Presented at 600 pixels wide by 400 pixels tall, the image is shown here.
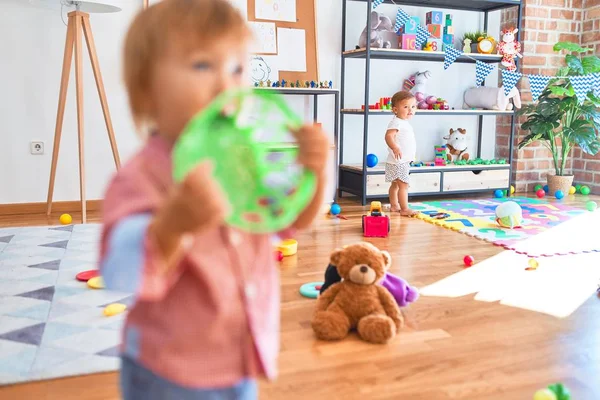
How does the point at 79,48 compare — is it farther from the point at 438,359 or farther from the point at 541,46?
the point at 541,46

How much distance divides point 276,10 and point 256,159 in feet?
11.7

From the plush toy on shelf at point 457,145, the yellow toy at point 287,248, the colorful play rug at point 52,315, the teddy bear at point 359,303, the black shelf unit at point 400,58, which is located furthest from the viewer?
the plush toy on shelf at point 457,145

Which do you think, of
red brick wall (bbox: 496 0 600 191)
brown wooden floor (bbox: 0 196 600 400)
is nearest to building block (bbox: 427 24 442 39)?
red brick wall (bbox: 496 0 600 191)

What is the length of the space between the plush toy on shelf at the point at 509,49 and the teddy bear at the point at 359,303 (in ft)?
10.3

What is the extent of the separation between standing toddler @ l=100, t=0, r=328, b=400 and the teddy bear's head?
105cm

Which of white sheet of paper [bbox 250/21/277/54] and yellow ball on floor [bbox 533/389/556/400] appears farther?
white sheet of paper [bbox 250/21/277/54]

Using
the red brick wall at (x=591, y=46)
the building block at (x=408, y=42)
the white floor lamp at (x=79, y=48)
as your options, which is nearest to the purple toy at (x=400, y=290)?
the white floor lamp at (x=79, y=48)

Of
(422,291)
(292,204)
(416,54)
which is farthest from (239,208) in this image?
(416,54)

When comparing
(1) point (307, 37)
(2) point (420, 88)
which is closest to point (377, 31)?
(1) point (307, 37)

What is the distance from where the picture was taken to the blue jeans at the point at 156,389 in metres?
0.71

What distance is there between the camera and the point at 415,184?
4.18 metres

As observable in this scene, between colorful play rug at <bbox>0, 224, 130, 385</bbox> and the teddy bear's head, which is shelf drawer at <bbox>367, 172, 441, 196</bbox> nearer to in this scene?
colorful play rug at <bbox>0, 224, 130, 385</bbox>

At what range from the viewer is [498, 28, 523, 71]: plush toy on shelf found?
4422mm

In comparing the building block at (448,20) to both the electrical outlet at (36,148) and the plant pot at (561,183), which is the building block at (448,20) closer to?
the plant pot at (561,183)
